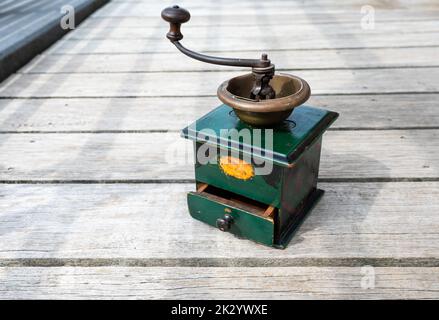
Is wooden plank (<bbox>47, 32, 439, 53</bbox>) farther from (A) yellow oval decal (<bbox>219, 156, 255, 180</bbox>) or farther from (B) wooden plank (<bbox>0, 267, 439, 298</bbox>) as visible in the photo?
(B) wooden plank (<bbox>0, 267, 439, 298</bbox>)

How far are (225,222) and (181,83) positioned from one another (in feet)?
3.20

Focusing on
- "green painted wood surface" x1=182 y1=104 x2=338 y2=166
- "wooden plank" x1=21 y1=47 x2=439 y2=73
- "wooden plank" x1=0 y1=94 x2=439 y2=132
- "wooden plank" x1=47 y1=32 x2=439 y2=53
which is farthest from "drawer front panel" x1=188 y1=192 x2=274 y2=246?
"wooden plank" x1=47 y1=32 x2=439 y2=53

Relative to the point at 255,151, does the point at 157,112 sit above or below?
below

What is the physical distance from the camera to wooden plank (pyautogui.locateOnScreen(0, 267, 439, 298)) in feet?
2.77

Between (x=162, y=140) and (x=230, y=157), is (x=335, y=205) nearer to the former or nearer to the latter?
(x=230, y=157)

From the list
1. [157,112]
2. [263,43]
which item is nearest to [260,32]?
[263,43]

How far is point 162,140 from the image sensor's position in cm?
140

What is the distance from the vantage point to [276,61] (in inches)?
77.6

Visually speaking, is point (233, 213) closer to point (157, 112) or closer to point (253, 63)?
point (253, 63)

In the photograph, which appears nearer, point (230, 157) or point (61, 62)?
point (230, 157)

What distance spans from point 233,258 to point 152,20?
205 centimetres

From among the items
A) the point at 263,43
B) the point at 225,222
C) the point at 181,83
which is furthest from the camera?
A: the point at 263,43

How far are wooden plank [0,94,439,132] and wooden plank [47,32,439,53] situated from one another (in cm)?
57

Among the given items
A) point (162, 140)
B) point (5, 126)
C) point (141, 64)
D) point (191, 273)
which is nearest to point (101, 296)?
point (191, 273)
